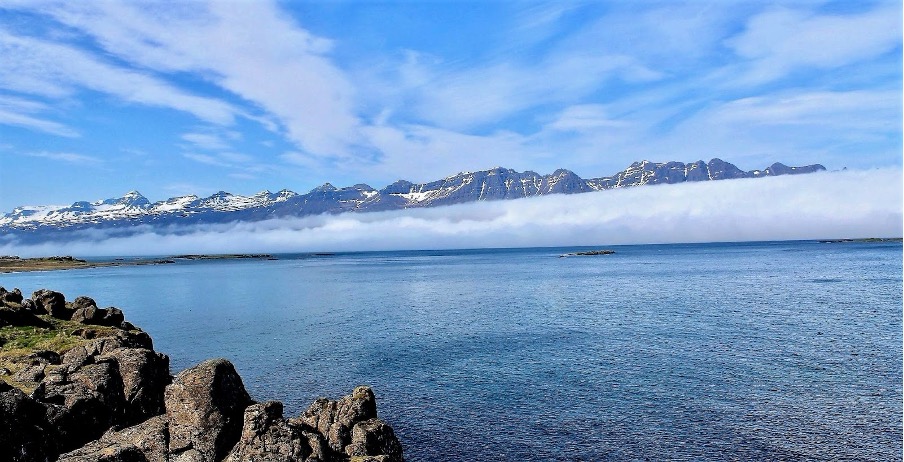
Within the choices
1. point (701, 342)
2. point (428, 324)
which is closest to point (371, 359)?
point (428, 324)

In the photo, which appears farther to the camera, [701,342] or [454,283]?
[454,283]

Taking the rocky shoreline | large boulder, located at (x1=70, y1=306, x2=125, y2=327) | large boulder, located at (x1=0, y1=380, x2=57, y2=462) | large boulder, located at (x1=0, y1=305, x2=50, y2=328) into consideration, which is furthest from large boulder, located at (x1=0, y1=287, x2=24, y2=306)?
large boulder, located at (x1=0, y1=380, x2=57, y2=462)

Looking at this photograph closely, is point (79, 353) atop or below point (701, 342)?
atop

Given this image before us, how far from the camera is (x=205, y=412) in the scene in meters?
28.8

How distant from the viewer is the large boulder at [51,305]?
76.6 meters

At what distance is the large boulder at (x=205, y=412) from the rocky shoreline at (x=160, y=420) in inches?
1.9

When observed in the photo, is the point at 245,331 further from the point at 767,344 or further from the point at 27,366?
the point at 767,344

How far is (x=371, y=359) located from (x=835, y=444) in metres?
48.0

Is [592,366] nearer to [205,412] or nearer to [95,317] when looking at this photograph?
[205,412]

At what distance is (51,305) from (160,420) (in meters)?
62.4

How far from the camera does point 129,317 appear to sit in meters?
116

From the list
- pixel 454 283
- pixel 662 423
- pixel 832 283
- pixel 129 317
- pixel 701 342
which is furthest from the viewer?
pixel 454 283

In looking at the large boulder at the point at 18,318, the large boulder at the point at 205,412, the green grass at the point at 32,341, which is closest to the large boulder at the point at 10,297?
the large boulder at the point at 18,318

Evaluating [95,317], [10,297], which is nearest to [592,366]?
[95,317]
